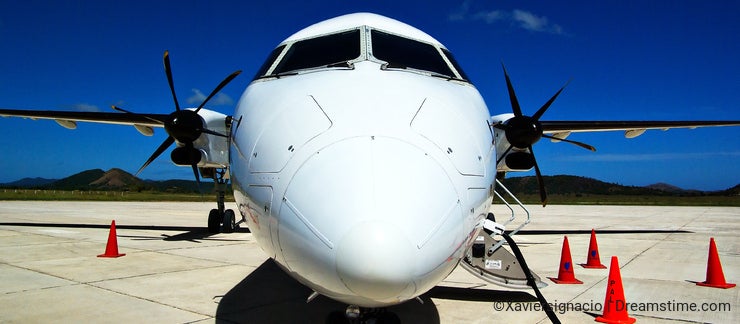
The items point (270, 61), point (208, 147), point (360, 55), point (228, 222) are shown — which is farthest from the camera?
point (228, 222)

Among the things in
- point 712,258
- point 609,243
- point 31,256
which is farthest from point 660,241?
point 31,256

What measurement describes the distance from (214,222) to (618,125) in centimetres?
1183

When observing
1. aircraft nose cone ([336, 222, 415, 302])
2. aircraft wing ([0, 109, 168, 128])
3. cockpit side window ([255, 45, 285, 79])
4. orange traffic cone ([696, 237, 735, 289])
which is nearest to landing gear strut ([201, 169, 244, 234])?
aircraft wing ([0, 109, 168, 128])

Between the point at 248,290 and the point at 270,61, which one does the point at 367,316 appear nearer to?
the point at 270,61

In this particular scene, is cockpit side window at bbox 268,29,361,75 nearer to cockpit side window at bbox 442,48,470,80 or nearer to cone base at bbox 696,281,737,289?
cockpit side window at bbox 442,48,470,80

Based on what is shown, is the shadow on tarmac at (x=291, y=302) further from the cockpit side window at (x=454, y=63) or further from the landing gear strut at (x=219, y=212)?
the landing gear strut at (x=219, y=212)

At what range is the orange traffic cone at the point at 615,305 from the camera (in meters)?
5.15

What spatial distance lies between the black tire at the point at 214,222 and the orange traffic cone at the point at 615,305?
36.9 feet

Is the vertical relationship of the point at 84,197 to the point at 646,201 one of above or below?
above

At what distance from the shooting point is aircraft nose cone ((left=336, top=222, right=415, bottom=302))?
7.82 feet

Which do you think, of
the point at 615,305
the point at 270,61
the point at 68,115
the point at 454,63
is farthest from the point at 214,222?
the point at 615,305

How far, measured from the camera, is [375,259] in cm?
238

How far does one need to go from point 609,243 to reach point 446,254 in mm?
11777

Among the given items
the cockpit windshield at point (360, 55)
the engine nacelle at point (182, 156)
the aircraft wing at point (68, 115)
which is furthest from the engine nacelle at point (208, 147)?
the cockpit windshield at point (360, 55)
